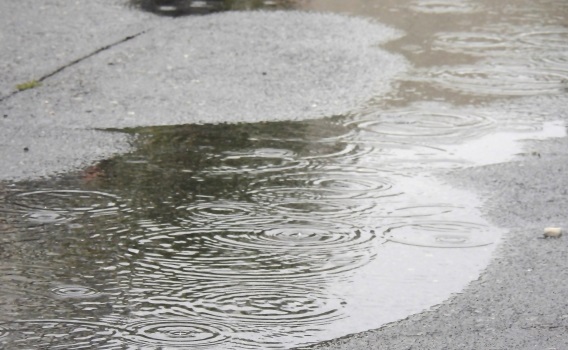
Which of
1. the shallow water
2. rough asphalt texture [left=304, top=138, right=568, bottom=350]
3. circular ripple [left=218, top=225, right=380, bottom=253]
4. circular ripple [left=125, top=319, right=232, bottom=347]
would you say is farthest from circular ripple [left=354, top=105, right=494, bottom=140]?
circular ripple [left=125, top=319, right=232, bottom=347]

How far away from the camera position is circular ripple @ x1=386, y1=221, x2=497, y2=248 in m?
5.82

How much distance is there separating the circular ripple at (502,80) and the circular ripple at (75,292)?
496cm

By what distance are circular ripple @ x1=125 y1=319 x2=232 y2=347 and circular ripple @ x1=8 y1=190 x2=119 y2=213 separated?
165cm

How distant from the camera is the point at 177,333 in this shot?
4.71m

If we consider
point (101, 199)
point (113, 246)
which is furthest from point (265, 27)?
point (113, 246)

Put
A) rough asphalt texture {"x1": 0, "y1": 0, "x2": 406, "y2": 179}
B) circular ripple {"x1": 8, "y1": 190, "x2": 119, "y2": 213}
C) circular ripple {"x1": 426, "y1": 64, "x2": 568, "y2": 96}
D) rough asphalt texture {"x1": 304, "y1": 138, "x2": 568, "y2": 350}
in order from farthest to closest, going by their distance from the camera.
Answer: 1. circular ripple {"x1": 426, "y1": 64, "x2": 568, "y2": 96}
2. rough asphalt texture {"x1": 0, "y1": 0, "x2": 406, "y2": 179}
3. circular ripple {"x1": 8, "y1": 190, "x2": 119, "y2": 213}
4. rough asphalt texture {"x1": 304, "y1": 138, "x2": 568, "y2": 350}

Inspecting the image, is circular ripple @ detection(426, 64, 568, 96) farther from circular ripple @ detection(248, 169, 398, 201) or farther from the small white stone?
the small white stone

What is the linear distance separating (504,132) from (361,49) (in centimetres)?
294

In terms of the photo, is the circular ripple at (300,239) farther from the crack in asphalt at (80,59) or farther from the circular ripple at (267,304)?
the crack in asphalt at (80,59)

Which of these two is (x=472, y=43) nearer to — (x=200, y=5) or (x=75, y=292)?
(x=200, y=5)

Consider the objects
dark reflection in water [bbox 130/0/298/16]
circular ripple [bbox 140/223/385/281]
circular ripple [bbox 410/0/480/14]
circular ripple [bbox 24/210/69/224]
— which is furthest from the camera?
circular ripple [bbox 410/0/480/14]

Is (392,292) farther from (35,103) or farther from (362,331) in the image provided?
(35,103)

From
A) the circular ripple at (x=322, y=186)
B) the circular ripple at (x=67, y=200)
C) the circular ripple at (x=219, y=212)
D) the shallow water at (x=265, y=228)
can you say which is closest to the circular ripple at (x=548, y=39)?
the shallow water at (x=265, y=228)

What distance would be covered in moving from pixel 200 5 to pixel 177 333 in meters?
8.63
